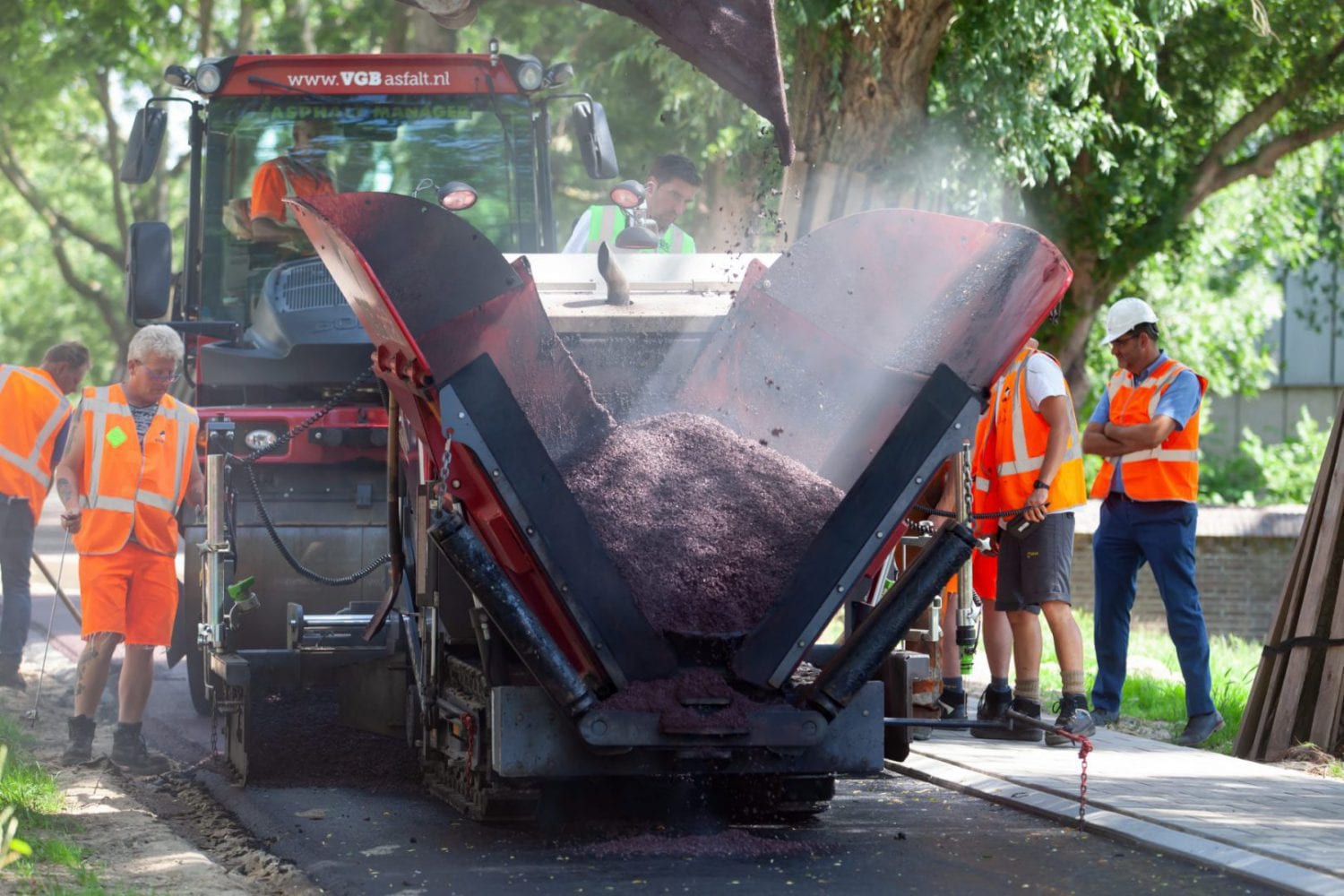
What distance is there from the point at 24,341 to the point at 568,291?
3616 centimetres

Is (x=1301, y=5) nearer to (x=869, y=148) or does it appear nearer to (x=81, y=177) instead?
(x=869, y=148)

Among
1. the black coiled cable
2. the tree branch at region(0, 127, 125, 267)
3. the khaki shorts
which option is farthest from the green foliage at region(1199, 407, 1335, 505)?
the tree branch at region(0, 127, 125, 267)

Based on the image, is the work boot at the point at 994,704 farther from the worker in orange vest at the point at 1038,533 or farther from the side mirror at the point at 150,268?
the side mirror at the point at 150,268

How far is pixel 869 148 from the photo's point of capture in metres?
11.8

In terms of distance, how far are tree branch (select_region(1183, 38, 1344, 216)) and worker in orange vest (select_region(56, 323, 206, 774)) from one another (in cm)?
1232

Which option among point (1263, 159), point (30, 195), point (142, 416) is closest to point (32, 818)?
point (142, 416)

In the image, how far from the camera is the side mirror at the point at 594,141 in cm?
966

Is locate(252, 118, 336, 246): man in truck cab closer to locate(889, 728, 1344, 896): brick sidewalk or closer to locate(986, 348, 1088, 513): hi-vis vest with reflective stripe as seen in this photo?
locate(986, 348, 1088, 513): hi-vis vest with reflective stripe

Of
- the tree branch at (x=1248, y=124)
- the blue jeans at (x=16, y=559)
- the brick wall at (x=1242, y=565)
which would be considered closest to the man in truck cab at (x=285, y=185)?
the blue jeans at (x=16, y=559)

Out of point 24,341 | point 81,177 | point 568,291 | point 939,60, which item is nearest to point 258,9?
point 81,177

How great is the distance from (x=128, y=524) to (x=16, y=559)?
8.97ft

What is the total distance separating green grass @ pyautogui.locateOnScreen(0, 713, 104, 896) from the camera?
5.21 metres

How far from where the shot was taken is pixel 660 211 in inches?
361

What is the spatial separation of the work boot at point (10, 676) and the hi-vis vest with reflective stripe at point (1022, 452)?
5292 mm
